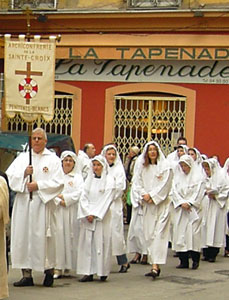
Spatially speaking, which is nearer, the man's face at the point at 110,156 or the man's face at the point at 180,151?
the man's face at the point at 110,156

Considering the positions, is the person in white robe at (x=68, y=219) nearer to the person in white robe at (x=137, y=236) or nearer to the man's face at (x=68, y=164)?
the man's face at (x=68, y=164)

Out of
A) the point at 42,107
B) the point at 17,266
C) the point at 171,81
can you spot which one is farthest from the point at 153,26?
the point at 17,266

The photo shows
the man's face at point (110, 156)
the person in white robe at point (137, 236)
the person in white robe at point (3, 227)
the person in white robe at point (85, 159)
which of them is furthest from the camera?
the person in white robe at point (85, 159)

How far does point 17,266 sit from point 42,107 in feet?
7.33

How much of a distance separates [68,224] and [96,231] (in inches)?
19.5

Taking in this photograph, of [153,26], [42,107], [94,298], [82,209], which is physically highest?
[153,26]

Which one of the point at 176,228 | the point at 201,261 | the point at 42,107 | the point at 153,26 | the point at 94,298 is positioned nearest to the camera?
the point at 94,298

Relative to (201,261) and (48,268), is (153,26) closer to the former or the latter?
(201,261)

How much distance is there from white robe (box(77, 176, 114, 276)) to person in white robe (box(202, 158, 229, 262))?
3.41 metres

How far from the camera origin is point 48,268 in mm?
12227

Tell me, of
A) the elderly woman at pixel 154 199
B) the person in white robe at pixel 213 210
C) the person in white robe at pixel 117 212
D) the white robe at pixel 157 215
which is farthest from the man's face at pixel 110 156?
the person in white robe at pixel 213 210

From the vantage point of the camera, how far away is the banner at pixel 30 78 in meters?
12.8

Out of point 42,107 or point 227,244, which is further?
point 227,244

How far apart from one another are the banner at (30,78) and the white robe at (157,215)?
1.99m
